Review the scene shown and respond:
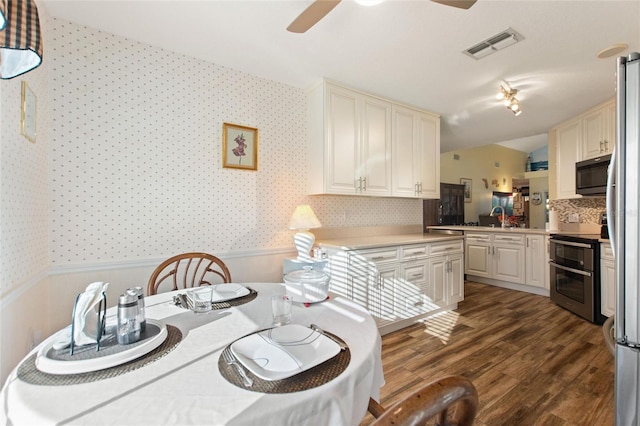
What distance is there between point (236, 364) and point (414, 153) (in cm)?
327

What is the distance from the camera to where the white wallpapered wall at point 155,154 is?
1.90 metres

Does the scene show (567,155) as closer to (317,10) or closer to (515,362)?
(515,362)

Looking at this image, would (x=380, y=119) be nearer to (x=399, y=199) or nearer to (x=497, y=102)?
(x=399, y=199)

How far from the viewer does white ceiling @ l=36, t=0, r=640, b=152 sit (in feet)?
5.90

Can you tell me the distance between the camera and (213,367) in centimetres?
81

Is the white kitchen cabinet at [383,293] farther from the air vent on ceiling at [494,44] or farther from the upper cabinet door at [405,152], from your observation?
the air vent on ceiling at [494,44]

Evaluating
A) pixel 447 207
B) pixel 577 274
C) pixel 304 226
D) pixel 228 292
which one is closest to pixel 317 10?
pixel 228 292

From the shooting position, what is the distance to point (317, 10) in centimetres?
147

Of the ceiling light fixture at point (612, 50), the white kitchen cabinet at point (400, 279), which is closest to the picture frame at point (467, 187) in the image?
the white kitchen cabinet at point (400, 279)

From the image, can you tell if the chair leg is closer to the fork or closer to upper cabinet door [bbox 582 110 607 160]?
the fork

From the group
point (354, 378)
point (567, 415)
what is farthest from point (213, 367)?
point (567, 415)

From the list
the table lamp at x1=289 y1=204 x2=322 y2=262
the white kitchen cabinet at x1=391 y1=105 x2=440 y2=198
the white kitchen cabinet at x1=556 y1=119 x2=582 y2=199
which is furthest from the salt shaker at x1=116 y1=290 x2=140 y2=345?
the white kitchen cabinet at x1=556 y1=119 x2=582 y2=199

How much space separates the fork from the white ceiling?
191 cm

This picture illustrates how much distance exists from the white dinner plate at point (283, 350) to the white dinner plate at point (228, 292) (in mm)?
472
